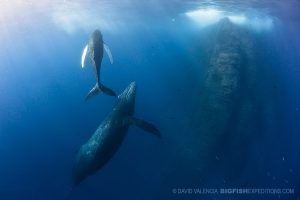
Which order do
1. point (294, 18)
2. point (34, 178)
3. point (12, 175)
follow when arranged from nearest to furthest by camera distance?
point (34, 178), point (12, 175), point (294, 18)

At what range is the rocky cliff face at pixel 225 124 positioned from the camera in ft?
53.9

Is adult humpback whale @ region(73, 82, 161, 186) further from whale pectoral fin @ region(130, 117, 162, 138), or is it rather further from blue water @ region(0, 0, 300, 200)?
blue water @ region(0, 0, 300, 200)

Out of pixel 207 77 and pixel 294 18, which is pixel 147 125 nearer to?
pixel 207 77

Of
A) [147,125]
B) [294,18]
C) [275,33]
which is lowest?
[275,33]

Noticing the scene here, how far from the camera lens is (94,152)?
947 centimetres

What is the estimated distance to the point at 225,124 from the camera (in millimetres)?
16516

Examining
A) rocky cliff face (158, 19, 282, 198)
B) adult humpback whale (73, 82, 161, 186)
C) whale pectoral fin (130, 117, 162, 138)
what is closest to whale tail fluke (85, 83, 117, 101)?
adult humpback whale (73, 82, 161, 186)

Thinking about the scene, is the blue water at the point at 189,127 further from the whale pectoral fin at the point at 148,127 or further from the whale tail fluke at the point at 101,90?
the whale tail fluke at the point at 101,90

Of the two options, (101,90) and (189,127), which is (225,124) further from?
(101,90)

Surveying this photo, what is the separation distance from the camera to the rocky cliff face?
647 inches

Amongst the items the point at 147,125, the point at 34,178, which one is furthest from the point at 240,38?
the point at 34,178

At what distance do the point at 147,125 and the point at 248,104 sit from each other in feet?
39.5

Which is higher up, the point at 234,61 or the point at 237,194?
the point at 234,61

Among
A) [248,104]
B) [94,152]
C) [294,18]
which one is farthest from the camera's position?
[294,18]
